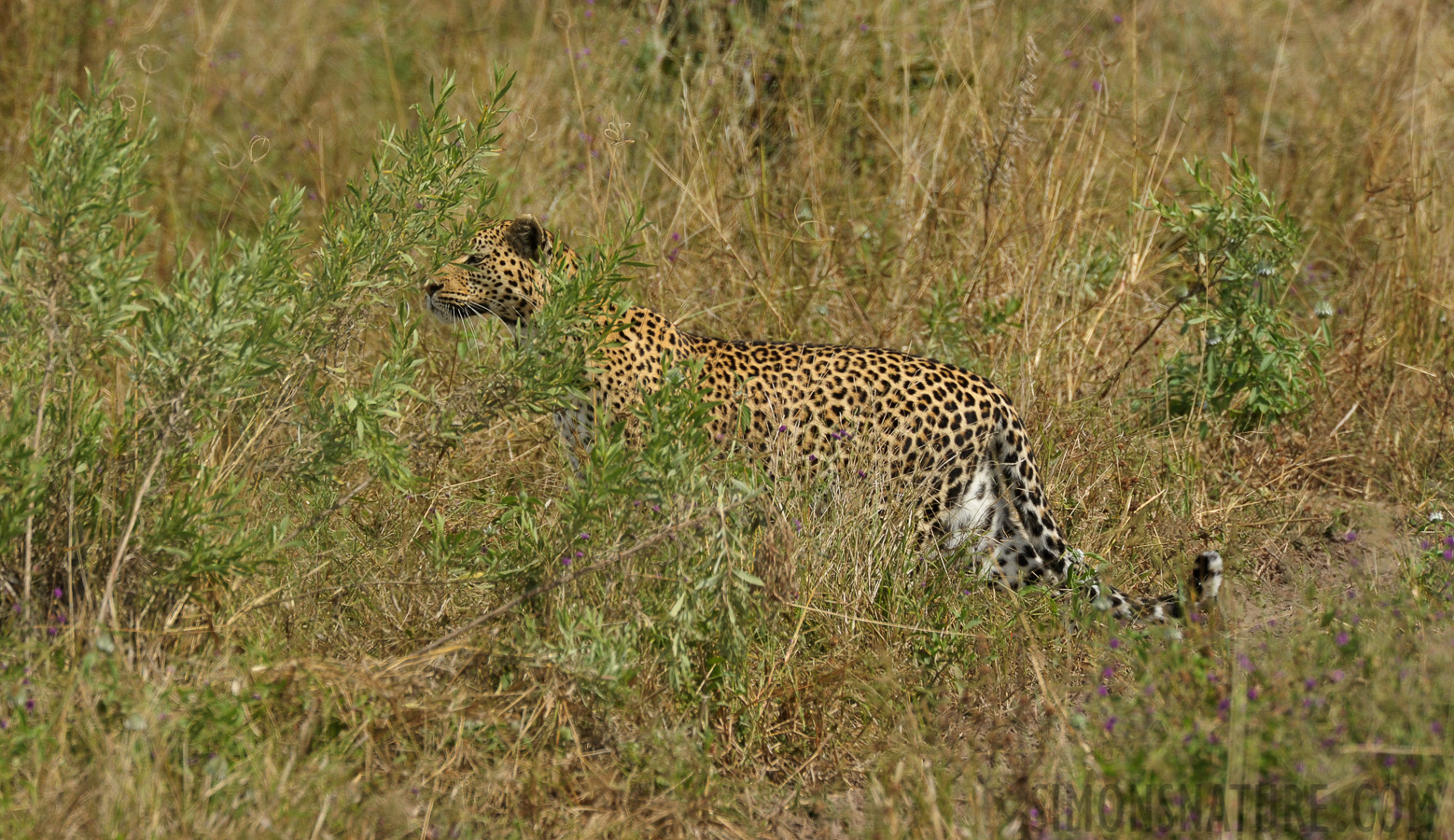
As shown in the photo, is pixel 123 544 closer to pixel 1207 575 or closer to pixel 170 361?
pixel 170 361

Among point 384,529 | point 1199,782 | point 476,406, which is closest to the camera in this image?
point 1199,782

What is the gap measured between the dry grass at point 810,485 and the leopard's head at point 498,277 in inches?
5.6

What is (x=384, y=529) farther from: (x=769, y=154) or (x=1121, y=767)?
(x=769, y=154)

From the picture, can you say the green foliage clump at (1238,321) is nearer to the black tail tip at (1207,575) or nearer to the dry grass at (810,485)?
the dry grass at (810,485)

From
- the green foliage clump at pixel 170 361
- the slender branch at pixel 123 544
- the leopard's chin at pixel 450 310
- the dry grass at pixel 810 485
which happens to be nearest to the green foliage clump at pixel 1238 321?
the dry grass at pixel 810 485

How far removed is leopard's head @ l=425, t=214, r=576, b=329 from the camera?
15.5 ft

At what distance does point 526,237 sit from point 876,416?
1.38 m

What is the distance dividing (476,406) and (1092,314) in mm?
2934

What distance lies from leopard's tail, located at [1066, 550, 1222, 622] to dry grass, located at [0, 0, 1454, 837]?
0.15 meters

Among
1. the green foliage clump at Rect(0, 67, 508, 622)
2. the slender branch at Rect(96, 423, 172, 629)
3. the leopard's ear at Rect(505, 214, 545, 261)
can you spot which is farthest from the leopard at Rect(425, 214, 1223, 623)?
the slender branch at Rect(96, 423, 172, 629)

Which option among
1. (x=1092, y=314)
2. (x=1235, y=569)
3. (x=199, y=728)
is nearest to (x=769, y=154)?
(x=1092, y=314)

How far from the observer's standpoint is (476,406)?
368cm

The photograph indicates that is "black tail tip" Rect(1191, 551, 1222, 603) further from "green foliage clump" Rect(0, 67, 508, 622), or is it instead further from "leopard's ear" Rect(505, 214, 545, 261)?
"leopard's ear" Rect(505, 214, 545, 261)

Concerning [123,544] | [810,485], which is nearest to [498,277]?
[810,485]
